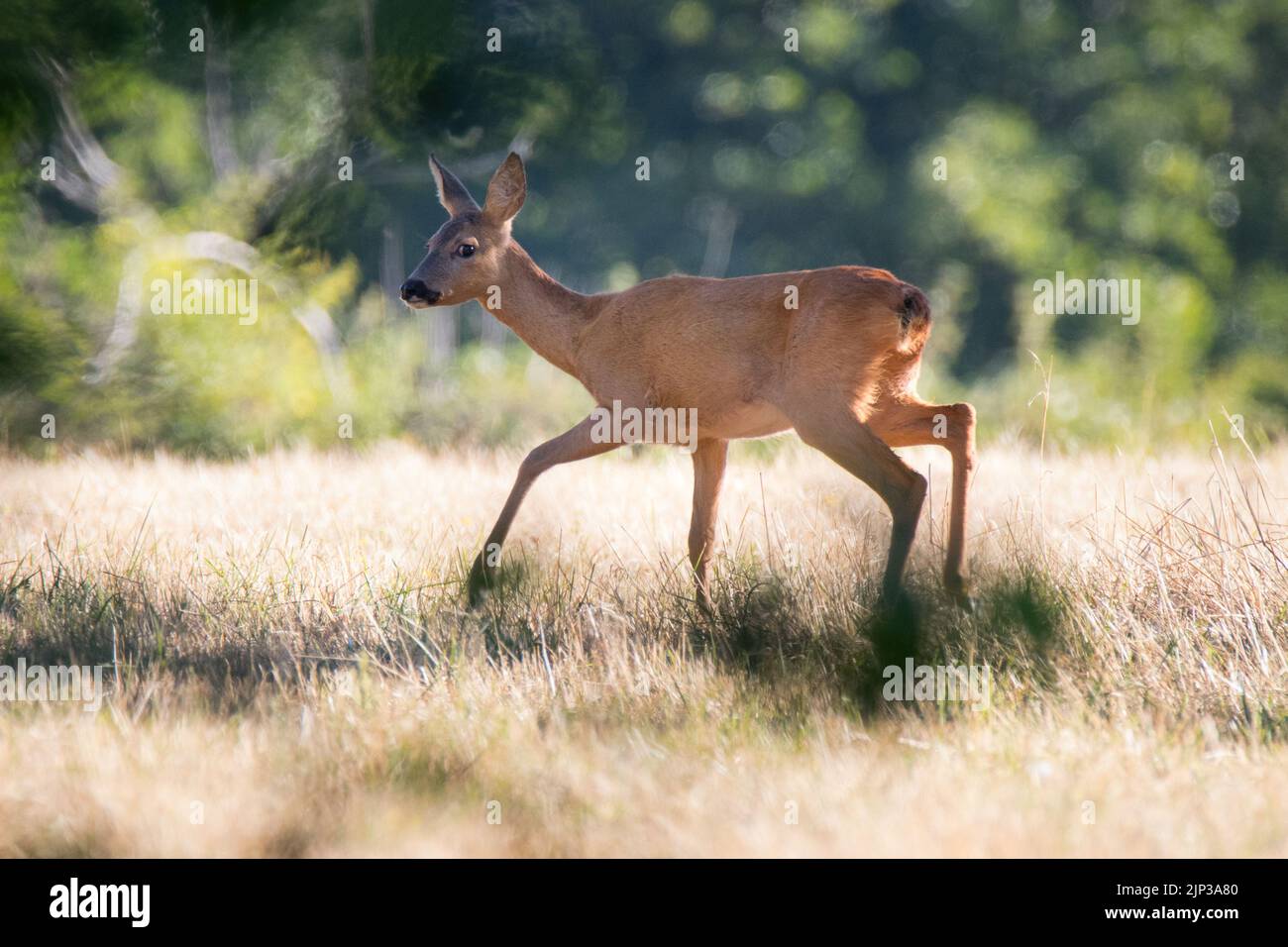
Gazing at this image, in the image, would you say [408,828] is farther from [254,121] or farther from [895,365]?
[254,121]

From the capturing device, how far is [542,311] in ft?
21.6

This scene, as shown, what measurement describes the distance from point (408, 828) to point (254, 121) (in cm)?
1170

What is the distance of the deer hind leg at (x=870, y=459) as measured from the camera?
18.1 feet

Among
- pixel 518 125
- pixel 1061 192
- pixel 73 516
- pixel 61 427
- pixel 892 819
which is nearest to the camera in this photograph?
pixel 892 819

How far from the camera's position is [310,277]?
43.0ft

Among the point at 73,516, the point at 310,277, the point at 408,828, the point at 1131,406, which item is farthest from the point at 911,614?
the point at 1131,406

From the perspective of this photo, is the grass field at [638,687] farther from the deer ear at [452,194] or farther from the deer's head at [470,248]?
the deer ear at [452,194]

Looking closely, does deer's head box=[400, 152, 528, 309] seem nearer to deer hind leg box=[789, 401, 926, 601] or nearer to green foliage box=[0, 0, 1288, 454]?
deer hind leg box=[789, 401, 926, 601]

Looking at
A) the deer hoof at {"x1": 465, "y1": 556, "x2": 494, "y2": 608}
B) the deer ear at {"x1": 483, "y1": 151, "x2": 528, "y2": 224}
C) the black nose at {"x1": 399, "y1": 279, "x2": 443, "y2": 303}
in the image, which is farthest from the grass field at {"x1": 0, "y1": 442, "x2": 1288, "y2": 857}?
the deer ear at {"x1": 483, "y1": 151, "x2": 528, "y2": 224}

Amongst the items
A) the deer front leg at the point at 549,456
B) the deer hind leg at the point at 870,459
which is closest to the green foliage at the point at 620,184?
the deer front leg at the point at 549,456

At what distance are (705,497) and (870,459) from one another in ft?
2.94

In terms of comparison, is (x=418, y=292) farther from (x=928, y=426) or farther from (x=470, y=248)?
(x=928, y=426)

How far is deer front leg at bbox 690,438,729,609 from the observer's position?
20.1 ft

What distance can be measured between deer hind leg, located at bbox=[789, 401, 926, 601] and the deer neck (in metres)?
1.30
